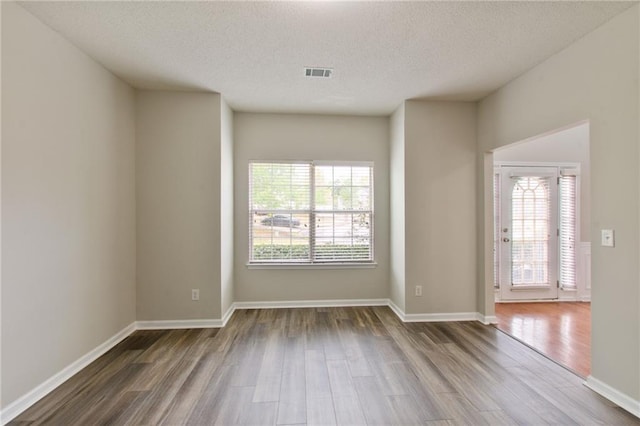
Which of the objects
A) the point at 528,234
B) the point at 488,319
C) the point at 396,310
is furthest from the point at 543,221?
the point at 396,310

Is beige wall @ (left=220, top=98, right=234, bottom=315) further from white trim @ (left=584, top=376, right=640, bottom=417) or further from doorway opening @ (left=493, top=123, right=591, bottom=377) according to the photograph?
doorway opening @ (left=493, top=123, right=591, bottom=377)

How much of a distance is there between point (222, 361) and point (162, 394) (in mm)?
573

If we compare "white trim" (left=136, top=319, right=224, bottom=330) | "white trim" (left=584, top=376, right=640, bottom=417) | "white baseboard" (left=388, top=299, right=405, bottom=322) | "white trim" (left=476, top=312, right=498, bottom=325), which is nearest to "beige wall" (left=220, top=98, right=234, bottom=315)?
"white trim" (left=136, top=319, right=224, bottom=330)

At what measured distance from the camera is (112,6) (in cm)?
206

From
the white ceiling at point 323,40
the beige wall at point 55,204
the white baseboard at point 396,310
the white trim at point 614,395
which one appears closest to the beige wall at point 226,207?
the white ceiling at point 323,40

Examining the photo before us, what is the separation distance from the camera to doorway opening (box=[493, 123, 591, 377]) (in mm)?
4609

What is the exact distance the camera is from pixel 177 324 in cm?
355

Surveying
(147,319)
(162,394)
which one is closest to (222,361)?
(162,394)

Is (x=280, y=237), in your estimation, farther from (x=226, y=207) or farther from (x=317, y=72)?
(x=317, y=72)

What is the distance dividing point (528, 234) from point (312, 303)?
347cm

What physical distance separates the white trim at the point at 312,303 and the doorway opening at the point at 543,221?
1.99 m

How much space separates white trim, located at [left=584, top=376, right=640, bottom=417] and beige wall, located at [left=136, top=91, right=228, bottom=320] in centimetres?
354

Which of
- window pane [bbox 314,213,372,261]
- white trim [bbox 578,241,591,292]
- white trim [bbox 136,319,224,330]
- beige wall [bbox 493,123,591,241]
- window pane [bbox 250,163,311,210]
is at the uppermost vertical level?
beige wall [bbox 493,123,591,241]

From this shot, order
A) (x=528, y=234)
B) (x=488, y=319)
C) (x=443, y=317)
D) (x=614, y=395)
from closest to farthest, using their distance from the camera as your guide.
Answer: (x=614, y=395), (x=488, y=319), (x=443, y=317), (x=528, y=234)
